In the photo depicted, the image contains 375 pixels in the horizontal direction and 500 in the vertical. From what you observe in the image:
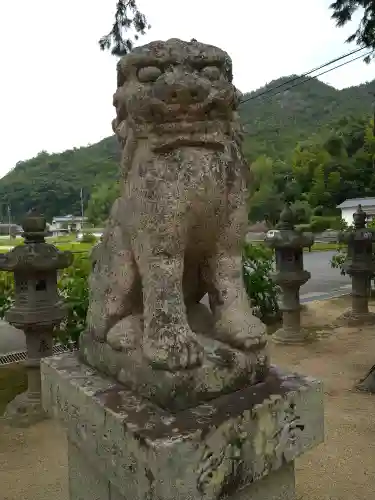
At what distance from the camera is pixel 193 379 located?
1.36 metres

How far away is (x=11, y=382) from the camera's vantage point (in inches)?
184

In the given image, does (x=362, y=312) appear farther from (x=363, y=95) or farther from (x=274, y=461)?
(x=363, y=95)

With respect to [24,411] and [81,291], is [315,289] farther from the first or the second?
[24,411]

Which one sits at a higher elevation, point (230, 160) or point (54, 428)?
point (230, 160)

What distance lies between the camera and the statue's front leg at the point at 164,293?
4.59 ft

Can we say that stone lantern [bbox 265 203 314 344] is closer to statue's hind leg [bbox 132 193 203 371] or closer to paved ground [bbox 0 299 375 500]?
paved ground [bbox 0 299 375 500]

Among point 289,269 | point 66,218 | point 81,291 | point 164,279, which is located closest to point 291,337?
point 289,269

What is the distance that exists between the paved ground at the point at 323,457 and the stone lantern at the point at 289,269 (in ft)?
4.43

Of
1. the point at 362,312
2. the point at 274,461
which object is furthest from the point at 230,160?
the point at 362,312

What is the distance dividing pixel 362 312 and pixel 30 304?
4.81 metres

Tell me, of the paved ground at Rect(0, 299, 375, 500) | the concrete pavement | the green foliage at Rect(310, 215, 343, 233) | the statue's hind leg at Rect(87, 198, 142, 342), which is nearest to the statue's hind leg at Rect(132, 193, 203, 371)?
the statue's hind leg at Rect(87, 198, 142, 342)

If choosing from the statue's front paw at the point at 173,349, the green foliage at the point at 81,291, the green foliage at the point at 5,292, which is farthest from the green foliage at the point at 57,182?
the statue's front paw at the point at 173,349

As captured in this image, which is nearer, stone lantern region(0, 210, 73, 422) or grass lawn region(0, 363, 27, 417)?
stone lantern region(0, 210, 73, 422)

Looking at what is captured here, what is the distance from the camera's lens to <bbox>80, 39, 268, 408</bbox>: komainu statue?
4.58 ft
